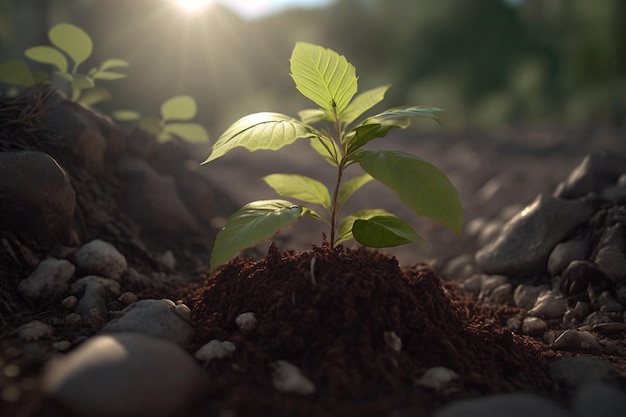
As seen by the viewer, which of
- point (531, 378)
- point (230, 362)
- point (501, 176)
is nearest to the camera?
point (230, 362)

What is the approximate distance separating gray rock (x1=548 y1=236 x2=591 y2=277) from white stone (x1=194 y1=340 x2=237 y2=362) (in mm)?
1846

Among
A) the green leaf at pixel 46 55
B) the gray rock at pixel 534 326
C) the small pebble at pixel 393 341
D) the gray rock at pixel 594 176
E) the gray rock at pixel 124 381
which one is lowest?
the gray rock at pixel 124 381

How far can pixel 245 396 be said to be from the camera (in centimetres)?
146

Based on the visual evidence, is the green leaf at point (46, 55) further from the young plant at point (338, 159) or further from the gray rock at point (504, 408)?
the gray rock at point (504, 408)

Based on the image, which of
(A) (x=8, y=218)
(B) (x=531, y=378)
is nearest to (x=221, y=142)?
(A) (x=8, y=218)

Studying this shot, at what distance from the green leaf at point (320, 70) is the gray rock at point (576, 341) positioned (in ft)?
4.55

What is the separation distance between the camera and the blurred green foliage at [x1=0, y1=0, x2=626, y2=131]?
890 centimetres

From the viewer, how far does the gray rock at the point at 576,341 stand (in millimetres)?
2082

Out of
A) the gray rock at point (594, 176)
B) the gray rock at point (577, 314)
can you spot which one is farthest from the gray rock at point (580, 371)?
the gray rock at point (594, 176)

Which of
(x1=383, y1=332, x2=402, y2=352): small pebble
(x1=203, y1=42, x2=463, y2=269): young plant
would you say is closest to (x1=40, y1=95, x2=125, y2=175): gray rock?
(x1=203, y1=42, x2=463, y2=269): young plant

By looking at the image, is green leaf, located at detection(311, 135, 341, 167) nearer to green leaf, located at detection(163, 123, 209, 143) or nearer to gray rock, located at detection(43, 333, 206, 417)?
gray rock, located at detection(43, 333, 206, 417)

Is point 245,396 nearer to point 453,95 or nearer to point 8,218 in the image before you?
point 8,218

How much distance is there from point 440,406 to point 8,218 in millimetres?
1915

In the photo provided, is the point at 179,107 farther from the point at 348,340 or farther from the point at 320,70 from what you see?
the point at 348,340
